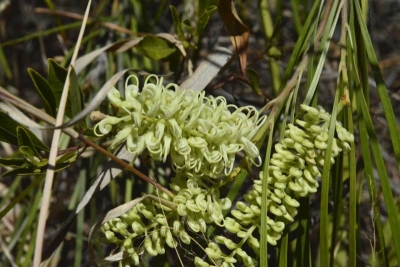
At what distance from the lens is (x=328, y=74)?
4.19ft

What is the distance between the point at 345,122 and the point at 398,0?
1.00 meters

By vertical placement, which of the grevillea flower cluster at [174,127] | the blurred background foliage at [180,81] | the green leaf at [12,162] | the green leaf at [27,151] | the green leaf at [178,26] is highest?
the grevillea flower cluster at [174,127]

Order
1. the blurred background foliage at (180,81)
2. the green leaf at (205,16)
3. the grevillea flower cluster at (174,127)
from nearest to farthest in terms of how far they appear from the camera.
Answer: the grevillea flower cluster at (174,127)
the blurred background foliage at (180,81)
the green leaf at (205,16)

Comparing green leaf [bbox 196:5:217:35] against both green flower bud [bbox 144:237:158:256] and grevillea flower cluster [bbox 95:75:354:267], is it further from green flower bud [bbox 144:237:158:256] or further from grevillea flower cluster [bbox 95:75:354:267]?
green flower bud [bbox 144:237:158:256]

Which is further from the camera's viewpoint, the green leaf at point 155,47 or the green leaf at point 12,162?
the green leaf at point 155,47

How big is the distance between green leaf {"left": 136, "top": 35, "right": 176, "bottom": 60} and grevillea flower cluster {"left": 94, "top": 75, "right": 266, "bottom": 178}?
30 centimetres

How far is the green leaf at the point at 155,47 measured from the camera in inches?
34.4

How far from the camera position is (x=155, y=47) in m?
0.89

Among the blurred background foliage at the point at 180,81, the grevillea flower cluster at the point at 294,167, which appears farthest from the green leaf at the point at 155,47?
the grevillea flower cluster at the point at 294,167

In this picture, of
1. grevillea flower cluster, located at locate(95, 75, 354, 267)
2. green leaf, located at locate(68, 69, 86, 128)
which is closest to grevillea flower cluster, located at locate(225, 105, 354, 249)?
grevillea flower cluster, located at locate(95, 75, 354, 267)

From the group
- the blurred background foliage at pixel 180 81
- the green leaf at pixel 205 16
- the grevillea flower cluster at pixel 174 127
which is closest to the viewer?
the grevillea flower cluster at pixel 174 127

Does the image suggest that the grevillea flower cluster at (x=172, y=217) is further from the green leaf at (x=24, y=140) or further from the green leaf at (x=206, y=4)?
the green leaf at (x=206, y=4)

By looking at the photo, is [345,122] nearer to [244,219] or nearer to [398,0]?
[244,219]

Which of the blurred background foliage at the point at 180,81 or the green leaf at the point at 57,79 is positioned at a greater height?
the green leaf at the point at 57,79
